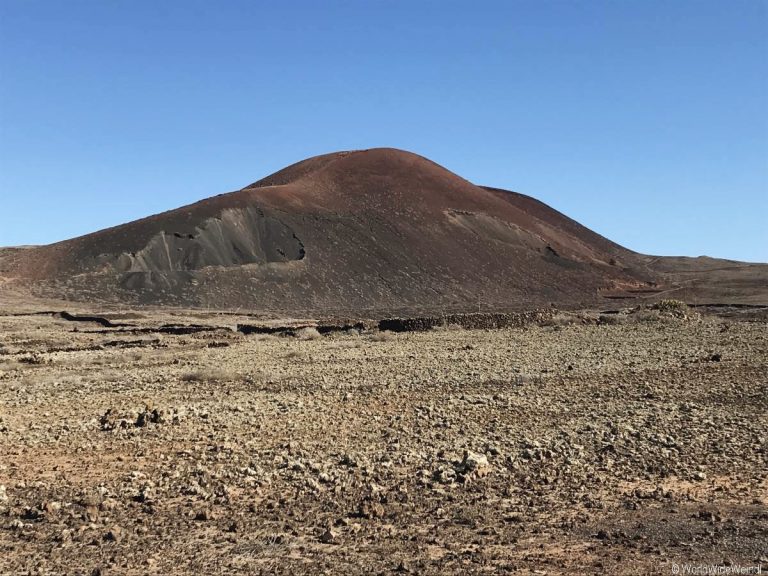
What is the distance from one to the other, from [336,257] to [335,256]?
200 millimetres

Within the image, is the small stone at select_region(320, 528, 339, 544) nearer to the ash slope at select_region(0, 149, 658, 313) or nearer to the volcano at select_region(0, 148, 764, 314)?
the volcano at select_region(0, 148, 764, 314)

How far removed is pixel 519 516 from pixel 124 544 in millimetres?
4071

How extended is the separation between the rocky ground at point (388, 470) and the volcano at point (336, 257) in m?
47.0

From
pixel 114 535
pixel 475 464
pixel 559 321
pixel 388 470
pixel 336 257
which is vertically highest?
pixel 336 257

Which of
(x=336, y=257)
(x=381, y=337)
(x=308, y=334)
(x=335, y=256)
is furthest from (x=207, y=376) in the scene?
(x=335, y=256)

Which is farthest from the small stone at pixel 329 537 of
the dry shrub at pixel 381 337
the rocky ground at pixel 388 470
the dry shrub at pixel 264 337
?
the dry shrub at pixel 264 337

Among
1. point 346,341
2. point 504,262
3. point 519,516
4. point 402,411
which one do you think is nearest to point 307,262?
point 504,262

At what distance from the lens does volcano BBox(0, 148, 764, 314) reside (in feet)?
229

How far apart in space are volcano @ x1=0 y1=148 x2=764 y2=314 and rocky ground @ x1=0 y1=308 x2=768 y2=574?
154 ft

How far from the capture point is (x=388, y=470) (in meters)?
9.84

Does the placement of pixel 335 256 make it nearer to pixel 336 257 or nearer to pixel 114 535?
pixel 336 257

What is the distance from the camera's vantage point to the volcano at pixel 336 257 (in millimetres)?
69688

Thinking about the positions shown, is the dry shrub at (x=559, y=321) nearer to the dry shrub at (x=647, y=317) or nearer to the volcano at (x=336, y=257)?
the dry shrub at (x=647, y=317)

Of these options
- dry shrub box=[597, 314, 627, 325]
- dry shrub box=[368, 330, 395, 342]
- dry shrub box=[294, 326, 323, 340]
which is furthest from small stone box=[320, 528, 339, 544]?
dry shrub box=[597, 314, 627, 325]
